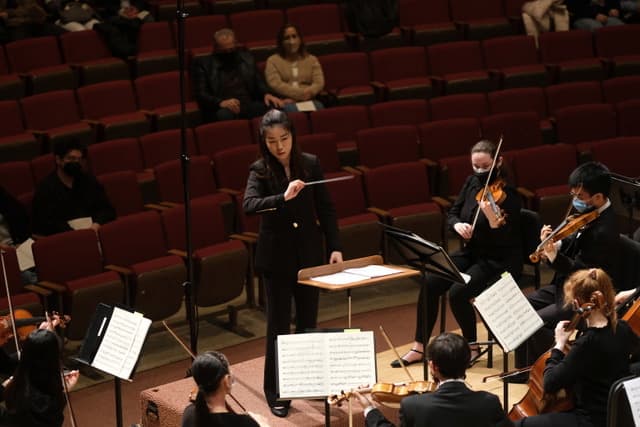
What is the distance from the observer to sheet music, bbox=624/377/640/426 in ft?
10.9

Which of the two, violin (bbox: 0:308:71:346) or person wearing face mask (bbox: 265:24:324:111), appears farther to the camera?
person wearing face mask (bbox: 265:24:324:111)

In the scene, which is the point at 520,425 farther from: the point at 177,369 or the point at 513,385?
the point at 177,369

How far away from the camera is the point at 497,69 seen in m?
7.96

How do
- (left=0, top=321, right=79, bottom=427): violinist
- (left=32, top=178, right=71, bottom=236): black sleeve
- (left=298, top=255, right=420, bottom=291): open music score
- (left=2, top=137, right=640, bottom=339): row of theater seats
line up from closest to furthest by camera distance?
(left=0, top=321, right=79, bottom=427): violinist
(left=298, top=255, right=420, bottom=291): open music score
(left=2, top=137, right=640, bottom=339): row of theater seats
(left=32, top=178, right=71, bottom=236): black sleeve

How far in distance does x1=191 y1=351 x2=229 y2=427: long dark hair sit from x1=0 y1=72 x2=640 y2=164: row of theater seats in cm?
332

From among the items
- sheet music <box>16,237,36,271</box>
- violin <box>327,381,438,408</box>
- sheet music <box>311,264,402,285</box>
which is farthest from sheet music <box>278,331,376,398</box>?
sheet music <box>16,237,36,271</box>

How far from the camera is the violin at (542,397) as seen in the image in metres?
3.69

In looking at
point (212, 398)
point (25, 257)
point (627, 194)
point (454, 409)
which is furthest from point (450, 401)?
A: point (25, 257)

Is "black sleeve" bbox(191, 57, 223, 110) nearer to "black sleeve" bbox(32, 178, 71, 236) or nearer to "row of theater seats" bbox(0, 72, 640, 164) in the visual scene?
"row of theater seats" bbox(0, 72, 640, 164)

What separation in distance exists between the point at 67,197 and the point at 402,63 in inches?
118

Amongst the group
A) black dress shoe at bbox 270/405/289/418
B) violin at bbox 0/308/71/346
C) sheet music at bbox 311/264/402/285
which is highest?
sheet music at bbox 311/264/402/285

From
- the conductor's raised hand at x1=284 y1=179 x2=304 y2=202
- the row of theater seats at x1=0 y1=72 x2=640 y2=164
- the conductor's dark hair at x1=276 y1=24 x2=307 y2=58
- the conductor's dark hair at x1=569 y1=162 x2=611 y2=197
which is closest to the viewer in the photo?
the conductor's raised hand at x1=284 y1=179 x2=304 y2=202

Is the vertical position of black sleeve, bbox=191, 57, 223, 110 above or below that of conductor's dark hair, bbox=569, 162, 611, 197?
above

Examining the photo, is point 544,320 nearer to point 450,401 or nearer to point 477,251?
point 477,251
